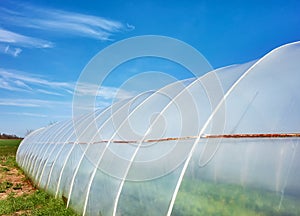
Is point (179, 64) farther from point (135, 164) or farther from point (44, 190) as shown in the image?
point (44, 190)

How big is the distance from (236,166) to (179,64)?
10.3 ft

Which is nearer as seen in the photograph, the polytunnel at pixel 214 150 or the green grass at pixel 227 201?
the green grass at pixel 227 201

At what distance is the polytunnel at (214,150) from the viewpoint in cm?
395

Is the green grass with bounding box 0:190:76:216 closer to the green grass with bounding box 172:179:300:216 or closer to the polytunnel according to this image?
the polytunnel

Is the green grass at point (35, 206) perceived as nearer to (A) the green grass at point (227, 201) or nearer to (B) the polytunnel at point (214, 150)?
(B) the polytunnel at point (214, 150)

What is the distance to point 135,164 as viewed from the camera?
6539mm

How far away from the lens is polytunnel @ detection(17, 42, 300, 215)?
3.95 meters

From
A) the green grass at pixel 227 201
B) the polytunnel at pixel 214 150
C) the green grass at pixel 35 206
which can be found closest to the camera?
the green grass at pixel 227 201

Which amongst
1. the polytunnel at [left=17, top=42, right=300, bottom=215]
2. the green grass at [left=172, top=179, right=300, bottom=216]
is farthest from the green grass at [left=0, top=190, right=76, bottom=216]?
the green grass at [left=172, top=179, right=300, bottom=216]

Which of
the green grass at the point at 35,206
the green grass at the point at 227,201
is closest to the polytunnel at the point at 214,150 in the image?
the green grass at the point at 227,201

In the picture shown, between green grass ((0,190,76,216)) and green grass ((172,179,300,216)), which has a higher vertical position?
green grass ((172,179,300,216))

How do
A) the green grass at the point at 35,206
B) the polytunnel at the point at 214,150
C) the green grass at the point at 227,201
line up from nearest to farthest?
the green grass at the point at 227,201 → the polytunnel at the point at 214,150 → the green grass at the point at 35,206

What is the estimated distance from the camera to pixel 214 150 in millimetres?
4723

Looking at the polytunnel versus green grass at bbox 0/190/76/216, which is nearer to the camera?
the polytunnel
